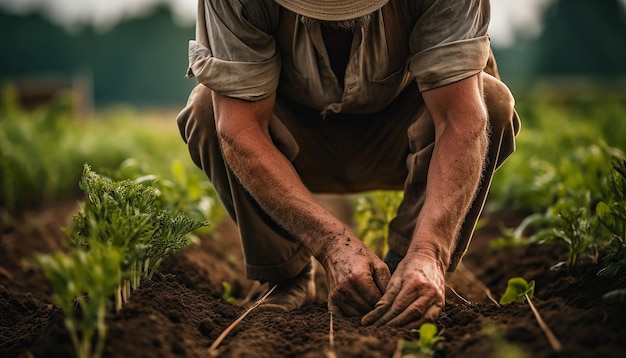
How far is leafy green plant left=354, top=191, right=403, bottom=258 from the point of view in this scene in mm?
3271

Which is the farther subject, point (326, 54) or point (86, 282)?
point (326, 54)

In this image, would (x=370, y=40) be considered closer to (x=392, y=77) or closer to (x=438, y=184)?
(x=392, y=77)

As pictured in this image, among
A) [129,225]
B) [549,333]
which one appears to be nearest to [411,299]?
[549,333]

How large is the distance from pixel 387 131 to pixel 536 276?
3.11ft

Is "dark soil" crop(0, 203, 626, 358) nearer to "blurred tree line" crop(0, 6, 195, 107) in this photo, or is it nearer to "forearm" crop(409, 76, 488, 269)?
"forearm" crop(409, 76, 488, 269)

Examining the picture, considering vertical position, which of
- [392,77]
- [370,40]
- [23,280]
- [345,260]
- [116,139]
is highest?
[370,40]

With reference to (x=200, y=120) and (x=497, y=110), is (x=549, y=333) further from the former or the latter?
(x=200, y=120)

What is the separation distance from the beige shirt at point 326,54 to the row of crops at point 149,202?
575mm

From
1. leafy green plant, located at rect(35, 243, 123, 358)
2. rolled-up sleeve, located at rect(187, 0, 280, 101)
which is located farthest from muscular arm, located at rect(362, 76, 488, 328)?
leafy green plant, located at rect(35, 243, 123, 358)

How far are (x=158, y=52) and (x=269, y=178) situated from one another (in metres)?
53.6

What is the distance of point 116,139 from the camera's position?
25.0ft

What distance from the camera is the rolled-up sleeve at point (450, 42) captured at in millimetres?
2326

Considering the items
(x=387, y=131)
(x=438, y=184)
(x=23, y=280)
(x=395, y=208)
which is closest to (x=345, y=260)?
(x=438, y=184)

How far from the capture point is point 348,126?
9.80ft
